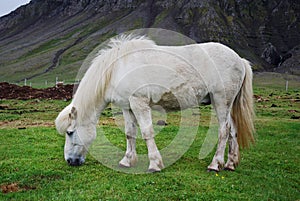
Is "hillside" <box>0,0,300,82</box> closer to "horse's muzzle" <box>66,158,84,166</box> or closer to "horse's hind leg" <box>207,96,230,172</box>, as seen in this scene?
"horse's muzzle" <box>66,158,84,166</box>

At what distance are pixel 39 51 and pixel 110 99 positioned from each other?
372 ft

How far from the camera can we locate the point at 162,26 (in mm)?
119438

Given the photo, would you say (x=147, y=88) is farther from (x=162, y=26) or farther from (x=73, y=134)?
(x=162, y=26)

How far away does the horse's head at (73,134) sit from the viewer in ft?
24.5

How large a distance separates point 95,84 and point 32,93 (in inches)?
809

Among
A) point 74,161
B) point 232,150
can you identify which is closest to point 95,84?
point 74,161

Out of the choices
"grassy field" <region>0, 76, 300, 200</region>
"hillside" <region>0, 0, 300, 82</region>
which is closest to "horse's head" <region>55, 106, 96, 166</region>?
"grassy field" <region>0, 76, 300, 200</region>

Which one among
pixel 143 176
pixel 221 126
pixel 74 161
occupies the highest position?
pixel 221 126

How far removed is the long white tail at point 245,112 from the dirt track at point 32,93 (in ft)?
57.2

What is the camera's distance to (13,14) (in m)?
190

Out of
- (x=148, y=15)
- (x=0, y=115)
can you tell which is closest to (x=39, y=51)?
(x=148, y=15)

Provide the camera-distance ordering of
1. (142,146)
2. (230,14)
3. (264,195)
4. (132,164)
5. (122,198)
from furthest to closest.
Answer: (230,14), (142,146), (132,164), (264,195), (122,198)

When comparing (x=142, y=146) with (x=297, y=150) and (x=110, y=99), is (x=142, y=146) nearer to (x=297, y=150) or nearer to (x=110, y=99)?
(x=110, y=99)

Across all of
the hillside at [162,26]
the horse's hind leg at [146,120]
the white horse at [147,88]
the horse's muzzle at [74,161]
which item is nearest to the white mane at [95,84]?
the white horse at [147,88]
